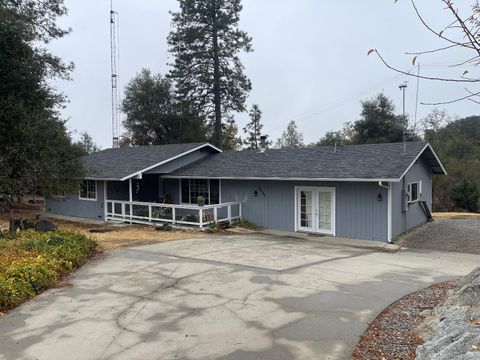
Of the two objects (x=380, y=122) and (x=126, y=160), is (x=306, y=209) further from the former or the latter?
(x=380, y=122)

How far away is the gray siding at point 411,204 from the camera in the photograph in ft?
49.4

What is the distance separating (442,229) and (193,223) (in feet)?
33.0

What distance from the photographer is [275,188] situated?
17.4 m

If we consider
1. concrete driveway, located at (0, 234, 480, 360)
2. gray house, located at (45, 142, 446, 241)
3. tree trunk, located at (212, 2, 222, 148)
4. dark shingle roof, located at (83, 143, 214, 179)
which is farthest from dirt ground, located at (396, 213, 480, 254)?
tree trunk, located at (212, 2, 222, 148)

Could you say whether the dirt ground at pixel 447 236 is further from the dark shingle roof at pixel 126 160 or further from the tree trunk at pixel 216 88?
the tree trunk at pixel 216 88

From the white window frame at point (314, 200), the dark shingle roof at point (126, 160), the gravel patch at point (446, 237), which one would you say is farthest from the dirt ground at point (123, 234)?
the gravel patch at point (446, 237)

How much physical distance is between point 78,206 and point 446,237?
56.3 feet

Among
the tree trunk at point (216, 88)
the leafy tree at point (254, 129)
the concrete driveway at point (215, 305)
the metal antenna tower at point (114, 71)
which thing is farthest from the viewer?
the leafy tree at point (254, 129)

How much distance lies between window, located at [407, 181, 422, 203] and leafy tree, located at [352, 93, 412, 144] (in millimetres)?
18154

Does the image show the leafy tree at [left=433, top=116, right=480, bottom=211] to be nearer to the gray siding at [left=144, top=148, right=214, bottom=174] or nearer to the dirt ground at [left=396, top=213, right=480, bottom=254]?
the dirt ground at [left=396, top=213, right=480, bottom=254]

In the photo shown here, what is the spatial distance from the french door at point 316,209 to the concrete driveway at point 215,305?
4.12 metres

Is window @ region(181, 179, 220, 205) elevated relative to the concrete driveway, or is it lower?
elevated

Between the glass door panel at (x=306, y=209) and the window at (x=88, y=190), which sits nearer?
the glass door panel at (x=306, y=209)

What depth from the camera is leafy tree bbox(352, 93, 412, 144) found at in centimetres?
3550
